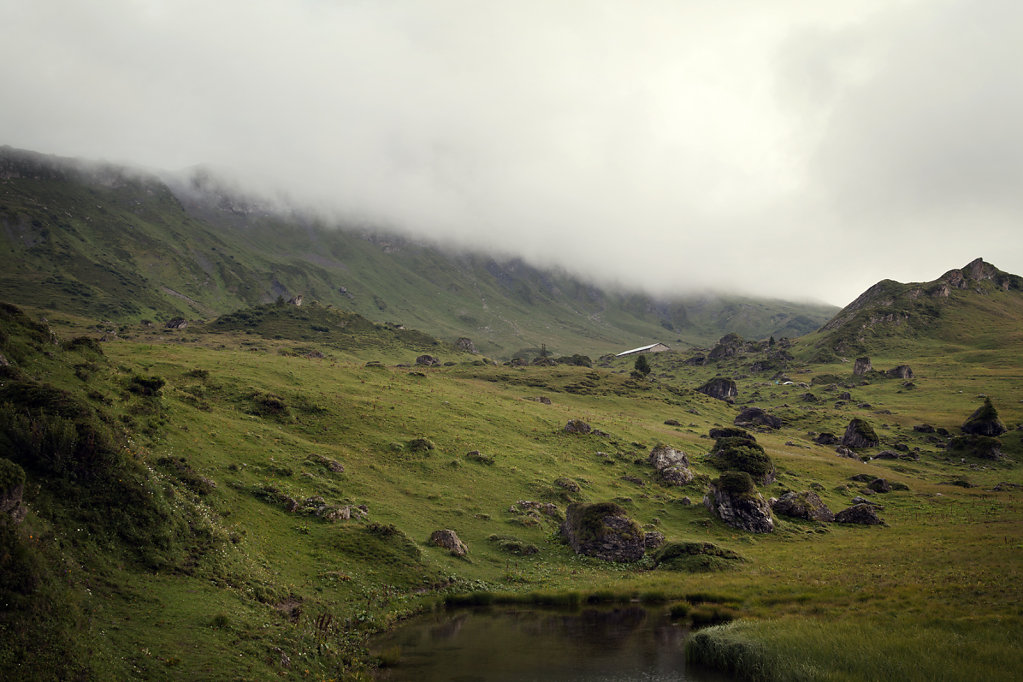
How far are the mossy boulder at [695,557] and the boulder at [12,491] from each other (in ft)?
147

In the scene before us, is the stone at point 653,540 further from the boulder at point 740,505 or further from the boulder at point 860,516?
the boulder at point 860,516

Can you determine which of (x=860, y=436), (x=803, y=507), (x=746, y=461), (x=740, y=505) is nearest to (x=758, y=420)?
(x=860, y=436)

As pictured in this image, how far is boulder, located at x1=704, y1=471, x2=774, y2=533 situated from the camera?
59.7 meters

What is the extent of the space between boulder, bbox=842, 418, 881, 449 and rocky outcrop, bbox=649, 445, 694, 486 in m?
62.0

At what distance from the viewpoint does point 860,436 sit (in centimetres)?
11600

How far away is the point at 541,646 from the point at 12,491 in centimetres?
2616

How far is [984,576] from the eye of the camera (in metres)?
31.3

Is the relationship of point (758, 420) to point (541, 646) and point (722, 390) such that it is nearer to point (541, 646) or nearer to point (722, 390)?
point (722, 390)

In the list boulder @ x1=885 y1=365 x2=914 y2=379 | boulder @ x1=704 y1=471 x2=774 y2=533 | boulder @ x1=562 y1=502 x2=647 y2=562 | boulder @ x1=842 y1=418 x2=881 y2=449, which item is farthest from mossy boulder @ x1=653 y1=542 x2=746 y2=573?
boulder @ x1=885 y1=365 x2=914 y2=379

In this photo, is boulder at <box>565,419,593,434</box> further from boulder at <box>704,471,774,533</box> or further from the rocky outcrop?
boulder at <box>704,471,774,533</box>

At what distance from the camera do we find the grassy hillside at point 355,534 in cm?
2128

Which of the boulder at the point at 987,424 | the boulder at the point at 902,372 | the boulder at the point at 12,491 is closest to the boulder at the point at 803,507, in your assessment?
the boulder at the point at 12,491

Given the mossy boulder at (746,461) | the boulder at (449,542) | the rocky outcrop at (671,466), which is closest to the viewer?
the boulder at (449,542)

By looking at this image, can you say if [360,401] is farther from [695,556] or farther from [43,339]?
[695,556]
